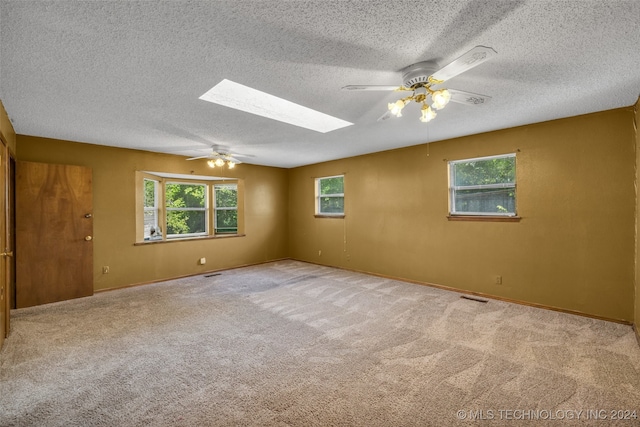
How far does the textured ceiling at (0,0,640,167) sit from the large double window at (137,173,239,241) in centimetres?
220

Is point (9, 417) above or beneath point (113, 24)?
beneath

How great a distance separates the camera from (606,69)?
89.3 inches

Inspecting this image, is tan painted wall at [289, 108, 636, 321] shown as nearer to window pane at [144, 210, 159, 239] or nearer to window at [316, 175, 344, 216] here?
window at [316, 175, 344, 216]

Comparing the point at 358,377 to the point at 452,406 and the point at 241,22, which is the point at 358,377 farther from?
the point at 241,22

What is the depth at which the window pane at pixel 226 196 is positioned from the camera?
6426mm

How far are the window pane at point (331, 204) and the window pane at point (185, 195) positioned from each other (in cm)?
273

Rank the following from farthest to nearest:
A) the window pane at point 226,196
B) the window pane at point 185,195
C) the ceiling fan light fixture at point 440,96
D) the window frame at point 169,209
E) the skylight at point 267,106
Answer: the window pane at point 226,196, the window pane at point 185,195, the window frame at point 169,209, the skylight at point 267,106, the ceiling fan light fixture at point 440,96

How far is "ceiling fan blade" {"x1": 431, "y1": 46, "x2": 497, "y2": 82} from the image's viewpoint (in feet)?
5.03

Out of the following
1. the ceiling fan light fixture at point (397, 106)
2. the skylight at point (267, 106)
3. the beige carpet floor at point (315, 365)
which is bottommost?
the beige carpet floor at point (315, 365)

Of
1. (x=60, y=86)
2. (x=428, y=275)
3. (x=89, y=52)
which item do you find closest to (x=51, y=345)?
(x=60, y=86)

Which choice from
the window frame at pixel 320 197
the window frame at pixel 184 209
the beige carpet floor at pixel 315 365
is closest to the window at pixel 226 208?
the window frame at pixel 184 209

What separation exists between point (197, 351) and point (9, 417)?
118cm

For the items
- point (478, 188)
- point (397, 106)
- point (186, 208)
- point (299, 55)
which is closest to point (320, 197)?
point (186, 208)

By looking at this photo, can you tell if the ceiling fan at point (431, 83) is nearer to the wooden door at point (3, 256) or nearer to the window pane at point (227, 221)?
the wooden door at point (3, 256)
